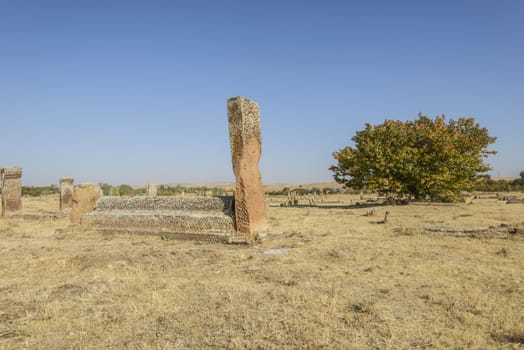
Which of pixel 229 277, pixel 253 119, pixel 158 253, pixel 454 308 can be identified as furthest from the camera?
pixel 253 119

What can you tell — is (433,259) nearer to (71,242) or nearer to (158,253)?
(158,253)

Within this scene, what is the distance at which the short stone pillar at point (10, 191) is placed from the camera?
15.7 m

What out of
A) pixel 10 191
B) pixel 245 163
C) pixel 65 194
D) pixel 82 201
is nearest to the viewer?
pixel 245 163

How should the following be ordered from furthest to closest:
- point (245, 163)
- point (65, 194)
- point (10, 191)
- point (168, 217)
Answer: point (65, 194) → point (10, 191) → point (168, 217) → point (245, 163)

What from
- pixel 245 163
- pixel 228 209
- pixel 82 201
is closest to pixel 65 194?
pixel 82 201

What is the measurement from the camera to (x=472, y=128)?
22.2m

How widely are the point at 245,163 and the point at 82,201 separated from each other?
5.92 metres

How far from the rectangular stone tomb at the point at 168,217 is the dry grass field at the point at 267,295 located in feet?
2.81

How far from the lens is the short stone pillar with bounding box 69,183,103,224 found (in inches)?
450

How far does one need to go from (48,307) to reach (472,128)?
2412cm

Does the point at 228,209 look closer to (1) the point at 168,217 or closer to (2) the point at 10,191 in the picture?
(1) the point at 168,217

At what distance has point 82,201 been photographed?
1145 cm

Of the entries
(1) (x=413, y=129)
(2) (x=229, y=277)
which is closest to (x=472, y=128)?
(1) (x=413, y=129)

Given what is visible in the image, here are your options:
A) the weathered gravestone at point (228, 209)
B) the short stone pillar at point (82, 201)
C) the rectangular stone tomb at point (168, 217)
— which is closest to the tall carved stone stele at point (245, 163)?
the weathered gravestone at point (228, 209)
